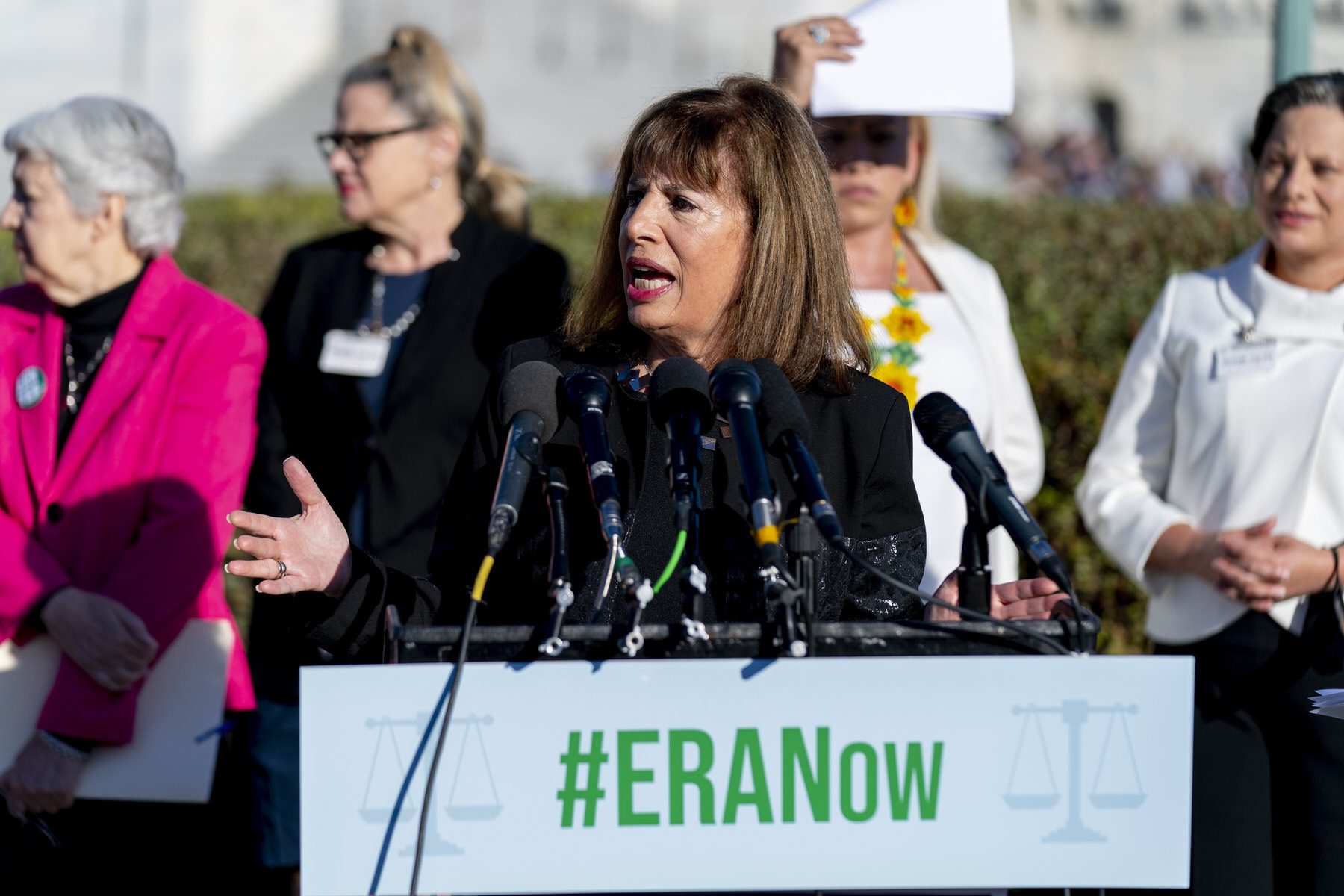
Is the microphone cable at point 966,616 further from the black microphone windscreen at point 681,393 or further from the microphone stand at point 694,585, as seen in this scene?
the black microphone windscreen at point 681,393

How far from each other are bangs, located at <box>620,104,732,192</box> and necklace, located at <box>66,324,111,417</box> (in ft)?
5.47

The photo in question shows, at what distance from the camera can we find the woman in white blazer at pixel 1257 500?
346 cm

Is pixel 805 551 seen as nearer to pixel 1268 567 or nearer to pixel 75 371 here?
pixel 1268 567

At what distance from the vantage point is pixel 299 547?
7.61ft

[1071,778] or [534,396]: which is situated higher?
[534,396]

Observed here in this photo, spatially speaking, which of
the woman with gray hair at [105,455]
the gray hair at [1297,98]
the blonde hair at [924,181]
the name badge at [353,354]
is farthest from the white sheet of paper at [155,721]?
the gray hair at [1297,98]

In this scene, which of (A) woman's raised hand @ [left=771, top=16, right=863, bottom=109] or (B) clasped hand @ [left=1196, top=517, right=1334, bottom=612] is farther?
(A) woman's raised hand @ [left=771, top=16, right=863, bottom=109]

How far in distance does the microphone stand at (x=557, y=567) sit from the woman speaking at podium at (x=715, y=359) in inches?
11.8

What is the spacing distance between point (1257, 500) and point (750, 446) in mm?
2134

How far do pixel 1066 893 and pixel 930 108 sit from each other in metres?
2.38

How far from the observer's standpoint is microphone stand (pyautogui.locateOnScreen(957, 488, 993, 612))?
238cm

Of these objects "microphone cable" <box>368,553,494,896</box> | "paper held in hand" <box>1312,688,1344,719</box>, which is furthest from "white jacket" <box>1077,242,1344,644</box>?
"microphone cable" <box>368,553,494,896</box>

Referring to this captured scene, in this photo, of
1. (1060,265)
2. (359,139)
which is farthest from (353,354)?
(1060,265)

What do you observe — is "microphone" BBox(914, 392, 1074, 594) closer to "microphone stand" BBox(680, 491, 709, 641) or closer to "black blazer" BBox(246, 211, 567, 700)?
"microphone stand" BBox(680, 491, 709, 641)
